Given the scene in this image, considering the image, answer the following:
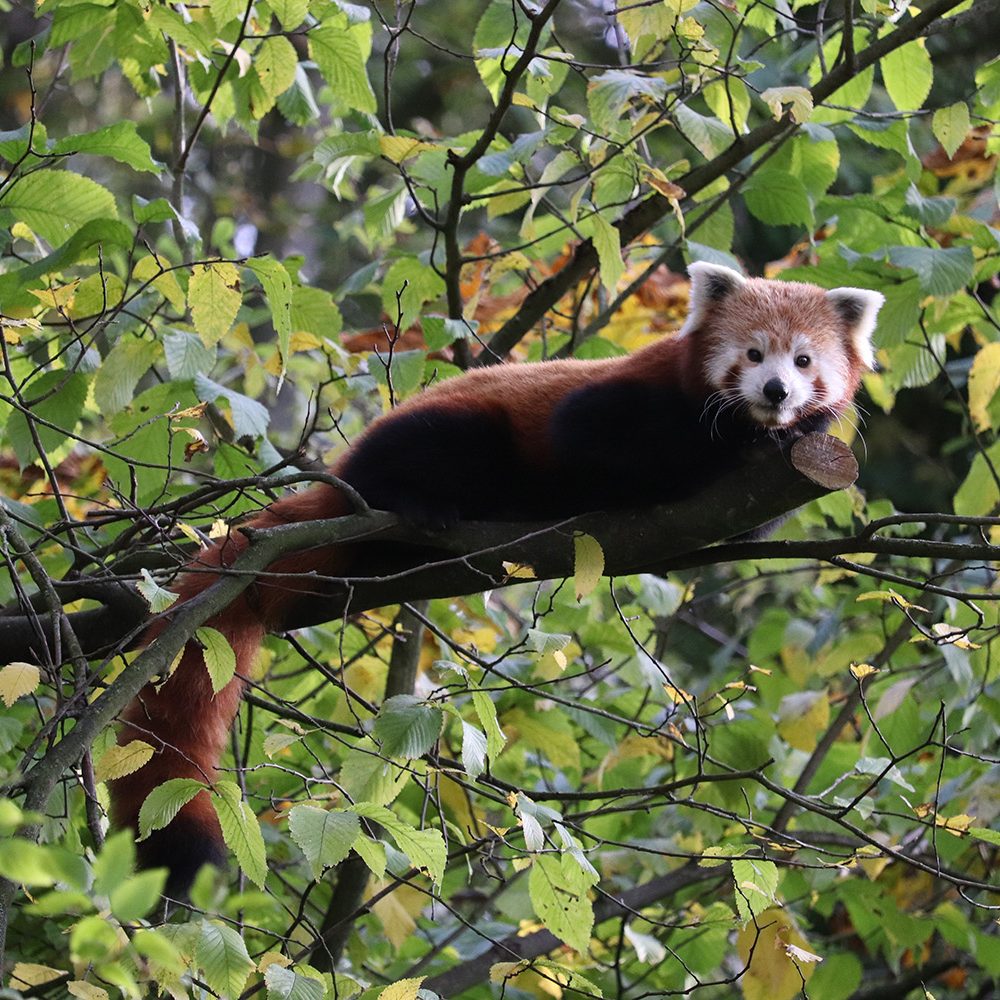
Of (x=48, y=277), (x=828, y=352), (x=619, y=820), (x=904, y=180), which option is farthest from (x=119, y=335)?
(x=904, y=180)

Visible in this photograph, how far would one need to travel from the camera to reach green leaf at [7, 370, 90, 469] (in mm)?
2963

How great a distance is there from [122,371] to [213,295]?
1.72ft

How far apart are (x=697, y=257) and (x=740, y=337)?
2.32 ft

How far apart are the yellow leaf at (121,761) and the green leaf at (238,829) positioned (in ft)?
0.55

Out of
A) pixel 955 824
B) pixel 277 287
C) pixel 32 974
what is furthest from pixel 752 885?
pixel 277 287

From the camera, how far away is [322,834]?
1.92 meters

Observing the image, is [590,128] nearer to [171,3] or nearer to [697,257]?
[697,257]

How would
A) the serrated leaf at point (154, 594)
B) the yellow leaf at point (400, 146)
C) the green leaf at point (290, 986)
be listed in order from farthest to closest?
the yellow leaf at point (400, 146) → the serrated leaf at point (154, 594) → the green leaf at point (290, 986)

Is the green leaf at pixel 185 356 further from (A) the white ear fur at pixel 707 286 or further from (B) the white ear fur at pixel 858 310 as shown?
(B) the white ear fur at pixel 858 310

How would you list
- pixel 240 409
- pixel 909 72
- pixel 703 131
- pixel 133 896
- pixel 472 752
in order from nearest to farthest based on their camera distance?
pixel 133 896 → pixel 472 752 → pixel 240 409 → pixel 703 131 → pixel 909 72

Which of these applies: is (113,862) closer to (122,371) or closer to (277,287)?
(277,287)

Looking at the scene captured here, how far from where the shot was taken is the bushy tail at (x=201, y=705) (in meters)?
2.32

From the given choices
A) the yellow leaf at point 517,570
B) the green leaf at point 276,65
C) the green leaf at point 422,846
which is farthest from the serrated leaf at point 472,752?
the green leaf at point 276,65

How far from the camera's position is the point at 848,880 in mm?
4137
